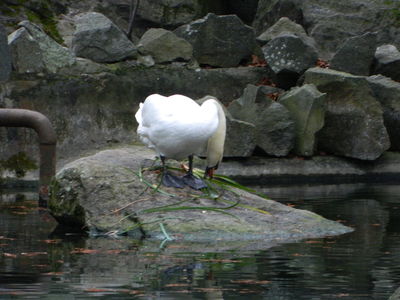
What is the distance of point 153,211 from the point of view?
9648 millimetres

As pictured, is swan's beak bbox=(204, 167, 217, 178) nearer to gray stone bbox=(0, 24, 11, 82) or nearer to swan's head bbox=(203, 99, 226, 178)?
swan's head bbox=(203, 99, 226, 178)

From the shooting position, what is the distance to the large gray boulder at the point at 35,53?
16.6 metres

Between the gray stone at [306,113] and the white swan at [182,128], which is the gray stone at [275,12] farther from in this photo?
the white swan at [182,128]

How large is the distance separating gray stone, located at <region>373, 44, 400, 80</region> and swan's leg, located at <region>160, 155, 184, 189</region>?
9.40 meters

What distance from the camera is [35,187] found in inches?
593

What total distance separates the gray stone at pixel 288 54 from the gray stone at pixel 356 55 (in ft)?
1.80

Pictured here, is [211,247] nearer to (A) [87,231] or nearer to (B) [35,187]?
(A) [87,231]

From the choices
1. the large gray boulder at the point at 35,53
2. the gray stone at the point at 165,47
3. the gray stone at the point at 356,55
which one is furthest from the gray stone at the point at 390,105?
the large gray boulder at the point at 35,53

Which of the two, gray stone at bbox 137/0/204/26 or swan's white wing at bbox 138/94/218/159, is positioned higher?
gray stone at bbox 137/0/204/26

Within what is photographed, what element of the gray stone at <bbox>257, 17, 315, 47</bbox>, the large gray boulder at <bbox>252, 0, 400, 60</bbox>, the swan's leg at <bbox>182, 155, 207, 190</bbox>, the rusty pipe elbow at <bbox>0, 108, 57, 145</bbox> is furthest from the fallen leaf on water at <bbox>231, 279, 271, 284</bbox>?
the large gray boulder at <bbox>252, 0, 400, 60</bbox>

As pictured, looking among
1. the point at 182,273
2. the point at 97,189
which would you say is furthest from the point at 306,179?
the point at 182,273

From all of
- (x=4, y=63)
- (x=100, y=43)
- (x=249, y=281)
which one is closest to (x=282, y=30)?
(x=100, y=43)

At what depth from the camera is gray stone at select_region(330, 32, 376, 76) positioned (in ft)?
60.3

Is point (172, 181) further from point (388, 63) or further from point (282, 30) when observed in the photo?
point (282, 30)
